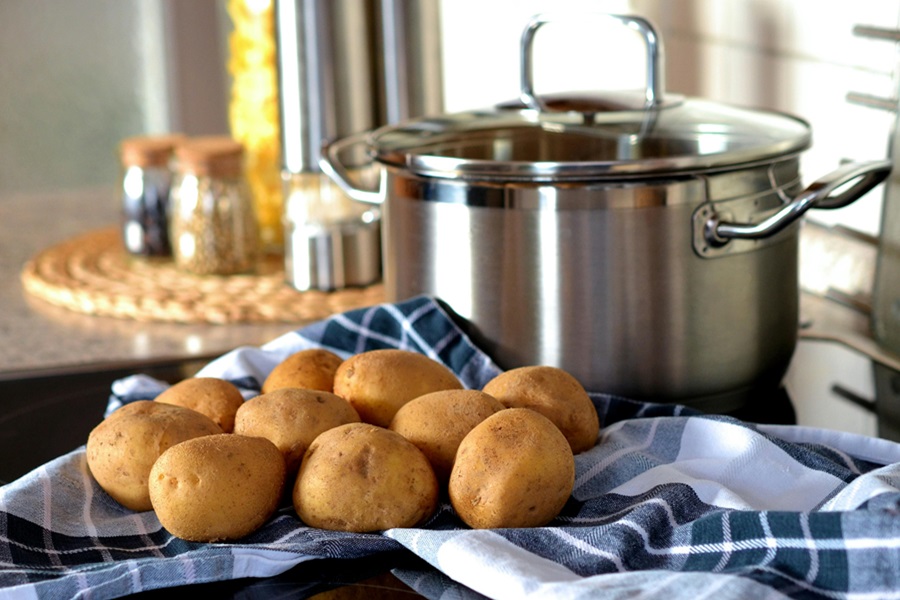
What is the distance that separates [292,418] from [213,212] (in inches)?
25.3

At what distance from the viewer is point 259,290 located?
1.14 m

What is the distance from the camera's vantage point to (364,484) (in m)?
0.52

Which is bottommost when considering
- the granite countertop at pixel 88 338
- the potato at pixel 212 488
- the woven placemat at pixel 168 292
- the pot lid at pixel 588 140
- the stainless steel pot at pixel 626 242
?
the granite countertop at pixel 88 338

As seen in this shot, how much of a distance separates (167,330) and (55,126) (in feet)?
3.82

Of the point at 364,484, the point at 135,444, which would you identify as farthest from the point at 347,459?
the point at 135,444

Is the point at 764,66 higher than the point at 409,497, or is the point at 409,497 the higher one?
the point at 764,66

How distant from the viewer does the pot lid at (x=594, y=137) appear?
662 mm

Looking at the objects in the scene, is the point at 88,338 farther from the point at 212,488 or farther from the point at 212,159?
the point at 212,488

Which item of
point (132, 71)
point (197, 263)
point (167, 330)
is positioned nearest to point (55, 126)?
point (132, 71)

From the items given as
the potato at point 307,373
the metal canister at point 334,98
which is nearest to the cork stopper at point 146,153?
the metal canister at point 334,98

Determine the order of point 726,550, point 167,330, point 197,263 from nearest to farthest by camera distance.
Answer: point 726,550 → point 167,330 → point 197,263

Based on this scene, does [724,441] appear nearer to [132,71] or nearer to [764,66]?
[764,66]

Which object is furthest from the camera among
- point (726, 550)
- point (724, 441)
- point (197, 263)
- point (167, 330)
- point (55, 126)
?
point (55, 126)

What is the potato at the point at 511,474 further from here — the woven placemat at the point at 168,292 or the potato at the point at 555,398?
the woven placemat at the point at 168,292
